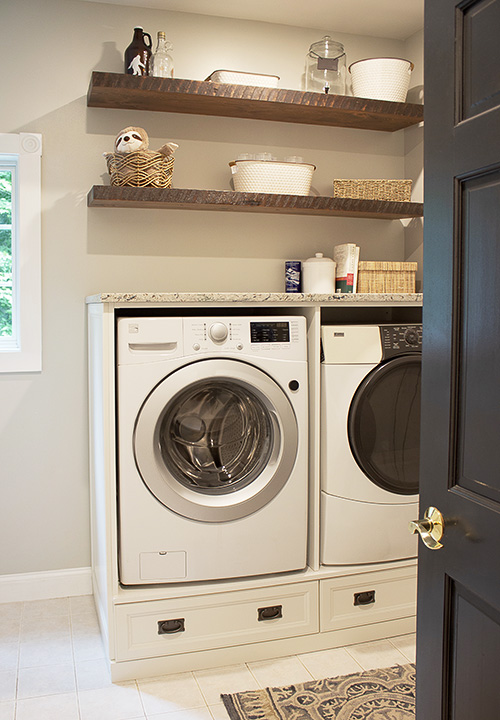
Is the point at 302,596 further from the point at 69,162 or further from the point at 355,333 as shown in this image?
the point at 69,162

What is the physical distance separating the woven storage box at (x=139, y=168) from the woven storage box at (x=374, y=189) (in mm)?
792

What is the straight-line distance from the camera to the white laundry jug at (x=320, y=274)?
296 centimetres

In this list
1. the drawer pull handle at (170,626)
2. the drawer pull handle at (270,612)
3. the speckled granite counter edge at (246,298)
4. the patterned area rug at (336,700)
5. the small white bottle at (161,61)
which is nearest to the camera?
the patterned area rug at (336,700)

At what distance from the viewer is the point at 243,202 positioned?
2.79m

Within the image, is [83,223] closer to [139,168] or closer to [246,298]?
[139,168]

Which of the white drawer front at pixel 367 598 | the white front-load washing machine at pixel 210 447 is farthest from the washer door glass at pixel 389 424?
the white drawer front at pixel 367 598

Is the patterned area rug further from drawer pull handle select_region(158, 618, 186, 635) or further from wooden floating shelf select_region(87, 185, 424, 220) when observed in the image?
wooden floating shelf select_region(87, 185, 424, 220)

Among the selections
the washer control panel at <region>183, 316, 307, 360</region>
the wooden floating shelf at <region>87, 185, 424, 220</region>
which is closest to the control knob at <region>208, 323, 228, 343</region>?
the washer control panel at <region>183, 316, 307, 360</region>

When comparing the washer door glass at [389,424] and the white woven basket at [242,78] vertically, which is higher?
the white woven basket at [242,78]

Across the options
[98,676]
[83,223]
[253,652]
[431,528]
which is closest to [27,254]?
[83,223]

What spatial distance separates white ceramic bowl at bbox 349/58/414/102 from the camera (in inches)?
116

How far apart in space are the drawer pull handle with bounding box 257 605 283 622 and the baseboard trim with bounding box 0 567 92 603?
930 millimetres

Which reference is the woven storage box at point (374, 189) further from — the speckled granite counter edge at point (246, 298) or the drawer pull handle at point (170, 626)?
the drawer pull handle at point (170, 626)

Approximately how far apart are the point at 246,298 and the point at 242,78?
3.51 feet
